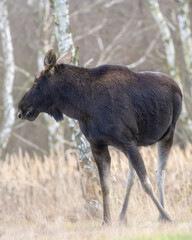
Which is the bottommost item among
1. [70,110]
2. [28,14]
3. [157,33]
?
[157,33]

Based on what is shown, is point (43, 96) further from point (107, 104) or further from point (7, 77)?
point (7, 77)

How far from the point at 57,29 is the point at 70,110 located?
8.76ft

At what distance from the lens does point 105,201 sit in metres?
7.61

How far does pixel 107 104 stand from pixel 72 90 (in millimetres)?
572

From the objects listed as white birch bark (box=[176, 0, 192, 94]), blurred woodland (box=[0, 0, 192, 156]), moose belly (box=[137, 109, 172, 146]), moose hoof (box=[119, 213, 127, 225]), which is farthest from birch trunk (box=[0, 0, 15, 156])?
moose belly (box=[137, 109, 172, 146])

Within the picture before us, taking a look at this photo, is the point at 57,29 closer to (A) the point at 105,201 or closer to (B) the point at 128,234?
(A) the point at 105,201

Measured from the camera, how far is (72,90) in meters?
7.30

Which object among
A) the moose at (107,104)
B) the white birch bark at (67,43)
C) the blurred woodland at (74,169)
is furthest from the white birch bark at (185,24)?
the moose at (107,104)

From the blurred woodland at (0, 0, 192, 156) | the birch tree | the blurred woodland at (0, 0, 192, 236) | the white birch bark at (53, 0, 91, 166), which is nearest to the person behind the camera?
the blurred woodland at (0, 0, 192, 236)

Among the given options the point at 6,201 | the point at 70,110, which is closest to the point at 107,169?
the point at 70,110

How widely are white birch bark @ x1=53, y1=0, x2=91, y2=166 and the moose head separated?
1877mm

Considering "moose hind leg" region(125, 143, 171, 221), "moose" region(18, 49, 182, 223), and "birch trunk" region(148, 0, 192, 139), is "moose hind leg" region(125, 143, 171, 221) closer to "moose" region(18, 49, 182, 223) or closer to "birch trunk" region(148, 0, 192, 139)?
"moose" region(18, 49, 182, 223)

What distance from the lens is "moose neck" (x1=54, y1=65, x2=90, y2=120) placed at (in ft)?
23.6

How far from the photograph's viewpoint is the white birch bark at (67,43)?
9.25 metres
